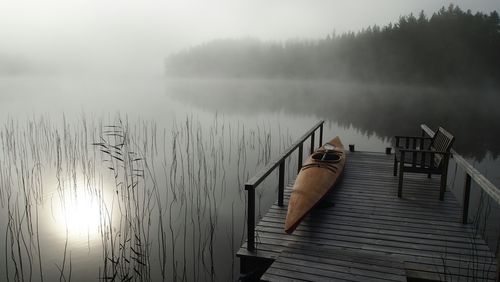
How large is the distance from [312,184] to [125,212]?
12.5ft

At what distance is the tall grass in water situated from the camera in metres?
5.50

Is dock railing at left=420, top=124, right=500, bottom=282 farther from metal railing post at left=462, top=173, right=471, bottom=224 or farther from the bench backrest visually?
the bench backrest

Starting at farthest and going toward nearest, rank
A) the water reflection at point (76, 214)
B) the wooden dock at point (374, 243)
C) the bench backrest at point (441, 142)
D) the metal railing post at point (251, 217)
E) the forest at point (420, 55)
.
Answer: the forest at point (420, 55)
the water reflection at point (76, 214)
the bench backrest at point (441, 142)
the metal railing post at point (251, 217)
the wooden dock at point (374, 243)

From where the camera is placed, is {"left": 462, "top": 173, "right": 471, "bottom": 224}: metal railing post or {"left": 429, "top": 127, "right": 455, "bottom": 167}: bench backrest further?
{"left": 429, "top": 127, "right": 455, "bottom": 167}: bench backrest

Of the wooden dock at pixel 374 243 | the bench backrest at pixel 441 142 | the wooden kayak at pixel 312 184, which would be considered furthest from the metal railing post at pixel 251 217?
the bench backrest at pixel 441 142

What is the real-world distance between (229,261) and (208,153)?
265 inches

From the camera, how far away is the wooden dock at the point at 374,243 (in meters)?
3.88

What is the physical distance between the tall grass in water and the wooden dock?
1.27m

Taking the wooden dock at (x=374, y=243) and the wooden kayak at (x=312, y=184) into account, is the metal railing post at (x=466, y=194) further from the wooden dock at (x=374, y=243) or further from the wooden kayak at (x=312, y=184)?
the wooden kayak at (x=312, y=184)

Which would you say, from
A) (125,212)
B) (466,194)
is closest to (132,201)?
(125,212)

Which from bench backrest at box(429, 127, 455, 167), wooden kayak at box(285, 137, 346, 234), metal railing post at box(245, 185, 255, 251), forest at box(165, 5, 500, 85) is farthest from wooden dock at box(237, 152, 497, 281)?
forest at box(165, 5, 500, 85)

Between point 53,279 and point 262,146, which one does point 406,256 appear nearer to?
point 53,279

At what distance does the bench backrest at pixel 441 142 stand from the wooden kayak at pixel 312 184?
172 centimetres

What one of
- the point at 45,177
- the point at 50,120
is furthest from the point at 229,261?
the point at 50,120
